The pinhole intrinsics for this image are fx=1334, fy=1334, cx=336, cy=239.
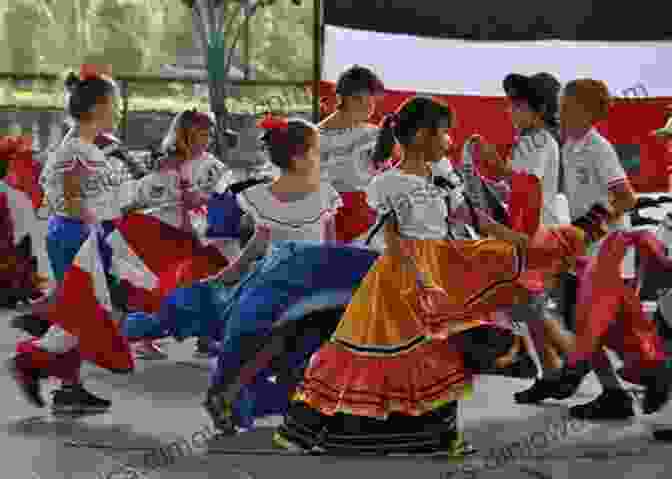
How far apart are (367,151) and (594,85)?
1.28m

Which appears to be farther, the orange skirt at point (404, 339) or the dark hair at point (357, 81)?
the dark hair at point (357, 81)

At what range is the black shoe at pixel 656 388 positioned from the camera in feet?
16.7

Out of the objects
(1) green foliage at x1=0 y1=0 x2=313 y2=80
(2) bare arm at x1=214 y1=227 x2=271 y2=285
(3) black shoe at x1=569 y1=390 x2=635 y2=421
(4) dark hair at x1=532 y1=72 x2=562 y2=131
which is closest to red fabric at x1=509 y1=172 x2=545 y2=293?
(4) dark hair at x1=532 y1=72 x2=562 y2=131

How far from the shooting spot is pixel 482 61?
8586mm

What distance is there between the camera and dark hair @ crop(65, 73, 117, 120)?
5.74 meters

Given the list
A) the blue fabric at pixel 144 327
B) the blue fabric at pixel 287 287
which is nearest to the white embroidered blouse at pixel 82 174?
the blue fabric at pixel 144 327

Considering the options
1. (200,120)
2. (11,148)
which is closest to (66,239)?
(200,120)

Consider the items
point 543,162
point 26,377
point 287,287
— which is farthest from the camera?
point 543,162

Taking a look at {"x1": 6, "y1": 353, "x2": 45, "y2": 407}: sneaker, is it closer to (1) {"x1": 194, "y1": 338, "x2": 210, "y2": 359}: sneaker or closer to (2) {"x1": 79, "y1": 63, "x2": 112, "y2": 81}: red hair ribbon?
(2) {"x1": 79, "y1": 63, "x2": 112, "y2": 81}: red hair ribbon

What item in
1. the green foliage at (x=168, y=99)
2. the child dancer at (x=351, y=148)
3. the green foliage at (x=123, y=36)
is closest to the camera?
the child dancer at (x=351, y=148)

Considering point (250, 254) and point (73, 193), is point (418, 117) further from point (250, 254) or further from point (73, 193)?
point (73, 193)

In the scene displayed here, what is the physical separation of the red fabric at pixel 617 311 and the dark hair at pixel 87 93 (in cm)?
221

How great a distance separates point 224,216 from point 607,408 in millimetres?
1986

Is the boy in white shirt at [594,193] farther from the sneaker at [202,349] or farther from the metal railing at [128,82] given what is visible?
the metal railing at [128,82]
